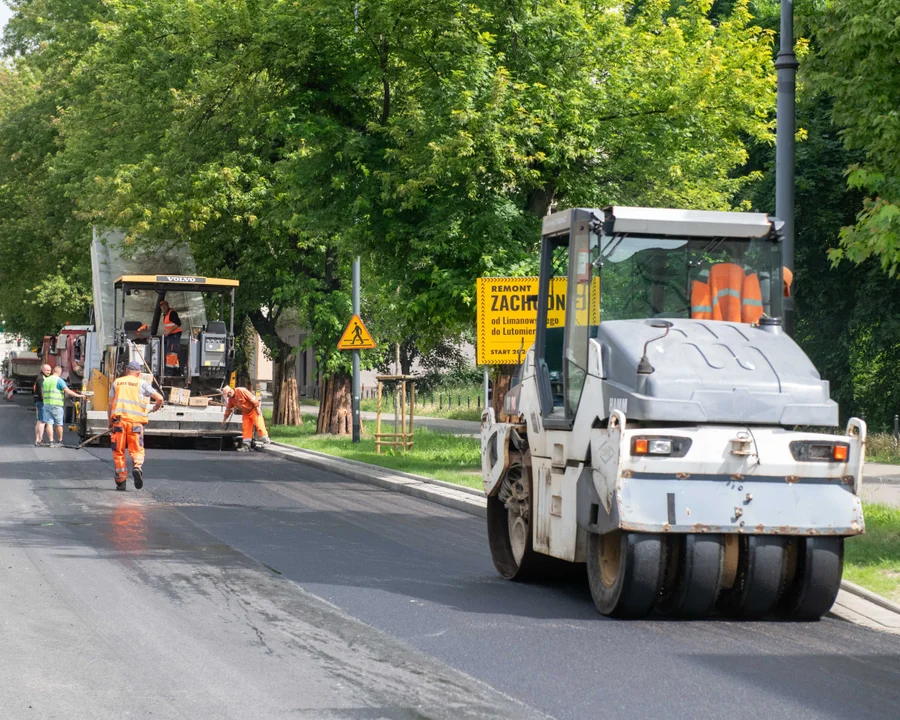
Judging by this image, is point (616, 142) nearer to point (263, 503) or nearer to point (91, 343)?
point (263, 503)

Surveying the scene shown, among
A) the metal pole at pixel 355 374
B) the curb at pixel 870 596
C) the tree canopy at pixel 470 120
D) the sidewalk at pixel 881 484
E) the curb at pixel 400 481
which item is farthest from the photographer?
the metal pole at pixel 355 374

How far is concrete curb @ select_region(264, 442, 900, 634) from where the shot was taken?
378 inches

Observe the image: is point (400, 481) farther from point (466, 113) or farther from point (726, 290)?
point (726, 290)

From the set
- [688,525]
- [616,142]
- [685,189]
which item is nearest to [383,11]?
[616,142]

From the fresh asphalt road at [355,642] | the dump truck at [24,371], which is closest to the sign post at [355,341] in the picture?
the fresh asphalt road at [355,642]

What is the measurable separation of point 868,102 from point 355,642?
736 centimetres

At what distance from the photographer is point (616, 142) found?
2123 centimetres

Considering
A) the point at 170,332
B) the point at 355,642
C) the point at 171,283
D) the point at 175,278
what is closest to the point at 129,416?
the point at 355,642

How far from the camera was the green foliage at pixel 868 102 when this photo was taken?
11.6m

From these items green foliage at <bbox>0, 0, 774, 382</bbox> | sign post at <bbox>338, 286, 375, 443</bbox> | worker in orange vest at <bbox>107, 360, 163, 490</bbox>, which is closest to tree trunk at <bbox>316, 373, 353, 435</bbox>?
sign post at <bbox>338, 286, 375, 443</bbox>

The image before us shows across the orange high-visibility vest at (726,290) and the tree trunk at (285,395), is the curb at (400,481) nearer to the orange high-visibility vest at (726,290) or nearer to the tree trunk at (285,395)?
the orange high-visibility vest at (726,290)

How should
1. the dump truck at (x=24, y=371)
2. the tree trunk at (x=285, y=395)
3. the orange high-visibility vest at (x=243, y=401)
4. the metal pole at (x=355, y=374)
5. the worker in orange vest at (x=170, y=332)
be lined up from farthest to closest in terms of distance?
the dump truck at (x=24, y=371) < the tree trunk at (x=285, y=395) < the metal pole at (x=355, y=374) < the worker in orange vest at (x=170, y=332) < the orange high-visibility vest at (x=243, y=401)

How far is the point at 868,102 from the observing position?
41.3 ft

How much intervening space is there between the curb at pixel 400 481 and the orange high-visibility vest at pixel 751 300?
7.05 meters
